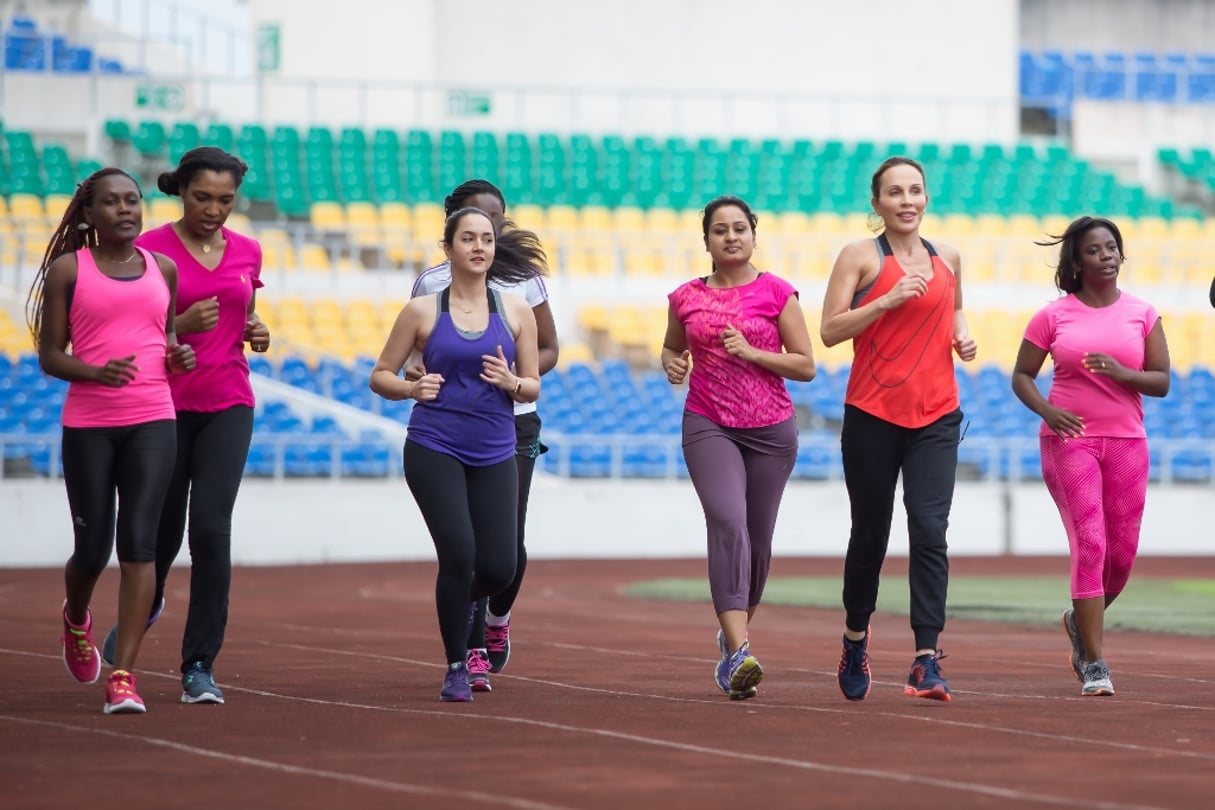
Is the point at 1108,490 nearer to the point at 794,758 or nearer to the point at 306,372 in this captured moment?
the point at 794,758

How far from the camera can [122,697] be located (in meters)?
8.33

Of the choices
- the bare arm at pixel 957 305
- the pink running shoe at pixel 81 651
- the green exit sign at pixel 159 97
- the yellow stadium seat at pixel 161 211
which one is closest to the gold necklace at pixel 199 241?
the pink running shoe at pixel 81 651

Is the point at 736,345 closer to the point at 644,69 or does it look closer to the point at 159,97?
the point at 159,97

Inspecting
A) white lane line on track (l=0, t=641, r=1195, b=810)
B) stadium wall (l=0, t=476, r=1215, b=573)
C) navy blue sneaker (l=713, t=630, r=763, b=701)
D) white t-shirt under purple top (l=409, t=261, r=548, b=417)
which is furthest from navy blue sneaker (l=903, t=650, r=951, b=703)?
stadium wall (l=0, t=476, r=1215, b=573)

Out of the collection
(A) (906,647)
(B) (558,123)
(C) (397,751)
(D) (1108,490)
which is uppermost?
(B) (558,123)

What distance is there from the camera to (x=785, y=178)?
110 feet

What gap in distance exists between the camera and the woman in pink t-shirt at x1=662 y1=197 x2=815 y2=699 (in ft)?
30.3

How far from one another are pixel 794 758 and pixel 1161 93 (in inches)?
1351

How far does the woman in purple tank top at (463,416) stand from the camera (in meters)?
8.91

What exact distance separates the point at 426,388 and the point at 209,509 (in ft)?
3.47

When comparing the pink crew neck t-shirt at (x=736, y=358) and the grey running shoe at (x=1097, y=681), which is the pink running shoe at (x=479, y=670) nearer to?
the pink crew neck t-shirt at (x=736, y=358)

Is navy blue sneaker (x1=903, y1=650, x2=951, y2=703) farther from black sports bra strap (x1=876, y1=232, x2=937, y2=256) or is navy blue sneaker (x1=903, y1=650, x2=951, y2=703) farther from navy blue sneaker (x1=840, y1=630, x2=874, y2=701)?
black sports bra strap (x1=876, y1=232, x2=937, y2=256)

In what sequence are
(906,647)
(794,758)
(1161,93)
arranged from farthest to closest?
(1161,93) → (906,647) → (794,758)

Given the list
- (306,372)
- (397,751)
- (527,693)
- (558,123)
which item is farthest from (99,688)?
(558,123)
